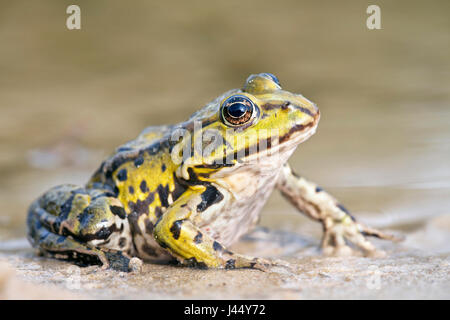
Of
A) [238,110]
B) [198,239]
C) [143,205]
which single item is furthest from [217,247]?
[238,110]

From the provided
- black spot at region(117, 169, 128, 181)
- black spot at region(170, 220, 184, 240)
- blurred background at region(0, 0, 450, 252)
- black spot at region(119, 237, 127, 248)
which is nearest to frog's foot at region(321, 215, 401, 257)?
blurred background at region(0, 0, 450, 252)

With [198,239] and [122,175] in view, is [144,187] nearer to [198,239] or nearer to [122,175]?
[122,175]

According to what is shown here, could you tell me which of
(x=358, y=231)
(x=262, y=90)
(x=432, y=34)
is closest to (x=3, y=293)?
(x=262, y=90)

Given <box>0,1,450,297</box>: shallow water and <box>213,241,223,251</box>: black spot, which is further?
<box>0,1,450,297</box>: shallow water

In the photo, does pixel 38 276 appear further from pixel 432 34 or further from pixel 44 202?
pixel 432 34

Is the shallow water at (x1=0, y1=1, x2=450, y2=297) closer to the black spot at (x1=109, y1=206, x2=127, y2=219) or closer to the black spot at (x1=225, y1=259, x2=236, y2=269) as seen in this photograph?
the black spot at (x1=225, y1=259, x2=236, y2=269)

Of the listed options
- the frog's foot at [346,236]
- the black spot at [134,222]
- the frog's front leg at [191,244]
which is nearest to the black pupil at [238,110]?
the frog's front leg at [191,244]
